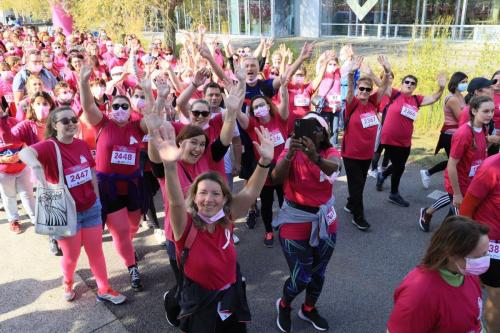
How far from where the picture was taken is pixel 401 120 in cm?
575

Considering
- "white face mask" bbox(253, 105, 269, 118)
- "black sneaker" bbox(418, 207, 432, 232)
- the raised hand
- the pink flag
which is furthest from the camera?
the pink flag

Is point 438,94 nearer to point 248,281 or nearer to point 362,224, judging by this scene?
point 362,224

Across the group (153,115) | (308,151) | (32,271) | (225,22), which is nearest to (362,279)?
(308,151)

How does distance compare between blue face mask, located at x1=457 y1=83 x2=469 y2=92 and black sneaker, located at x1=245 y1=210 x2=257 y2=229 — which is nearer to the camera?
black sneaker, located at x1=245 y1=210 x2=257 y2=229

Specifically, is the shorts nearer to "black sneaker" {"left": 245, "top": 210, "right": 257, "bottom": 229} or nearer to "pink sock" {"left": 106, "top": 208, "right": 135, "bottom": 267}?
"black sneaker" {"left": 245, "top": 210, "right": 257, "bottom": 229}

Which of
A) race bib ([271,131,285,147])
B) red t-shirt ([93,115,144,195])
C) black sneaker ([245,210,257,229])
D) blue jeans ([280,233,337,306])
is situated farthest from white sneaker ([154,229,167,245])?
blue jeans ([280,233,337,306])

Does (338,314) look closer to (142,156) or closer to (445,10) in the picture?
(142,156)

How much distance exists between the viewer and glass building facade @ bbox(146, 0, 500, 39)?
20.6 meters

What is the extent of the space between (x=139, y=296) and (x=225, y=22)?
2811cm

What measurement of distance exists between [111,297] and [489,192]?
3397 mm

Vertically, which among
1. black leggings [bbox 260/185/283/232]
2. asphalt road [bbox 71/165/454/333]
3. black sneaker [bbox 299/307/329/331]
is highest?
black leggings [bbox 260/185/283/232]

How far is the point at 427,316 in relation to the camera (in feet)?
6.73

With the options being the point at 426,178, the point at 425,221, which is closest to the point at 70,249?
the point at 425,221

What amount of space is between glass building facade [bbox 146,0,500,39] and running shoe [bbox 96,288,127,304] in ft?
48.0
